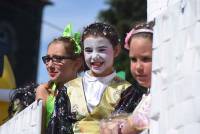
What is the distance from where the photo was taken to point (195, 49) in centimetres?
230

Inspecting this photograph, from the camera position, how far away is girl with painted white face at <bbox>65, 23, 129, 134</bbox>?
346cm

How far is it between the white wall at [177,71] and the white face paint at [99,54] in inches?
37.4

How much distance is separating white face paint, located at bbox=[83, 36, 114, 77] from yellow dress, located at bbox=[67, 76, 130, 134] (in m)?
0.09

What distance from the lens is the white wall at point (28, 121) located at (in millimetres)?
3717

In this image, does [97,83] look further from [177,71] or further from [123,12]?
[123,12]

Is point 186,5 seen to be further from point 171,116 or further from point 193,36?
point 171,116

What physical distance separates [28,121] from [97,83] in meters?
0.51

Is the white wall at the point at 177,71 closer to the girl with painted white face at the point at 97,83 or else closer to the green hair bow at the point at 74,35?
the girl with painted white face at the point at 97,83

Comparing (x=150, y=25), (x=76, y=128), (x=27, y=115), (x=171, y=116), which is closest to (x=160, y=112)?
(x=171, y=116)

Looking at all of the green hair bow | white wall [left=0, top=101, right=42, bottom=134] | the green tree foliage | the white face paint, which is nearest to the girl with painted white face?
the white face paint

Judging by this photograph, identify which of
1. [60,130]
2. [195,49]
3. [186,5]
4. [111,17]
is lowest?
[60,130]

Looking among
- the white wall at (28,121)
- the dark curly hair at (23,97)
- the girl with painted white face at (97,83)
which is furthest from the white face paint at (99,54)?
the dark curly hair at (23,97)

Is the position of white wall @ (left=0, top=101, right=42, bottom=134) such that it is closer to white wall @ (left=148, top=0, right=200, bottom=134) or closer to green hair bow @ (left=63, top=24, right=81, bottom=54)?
green hair bow @ (left=63, top=24, right=81, bottom=54)

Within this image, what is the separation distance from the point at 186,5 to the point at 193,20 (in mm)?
68
